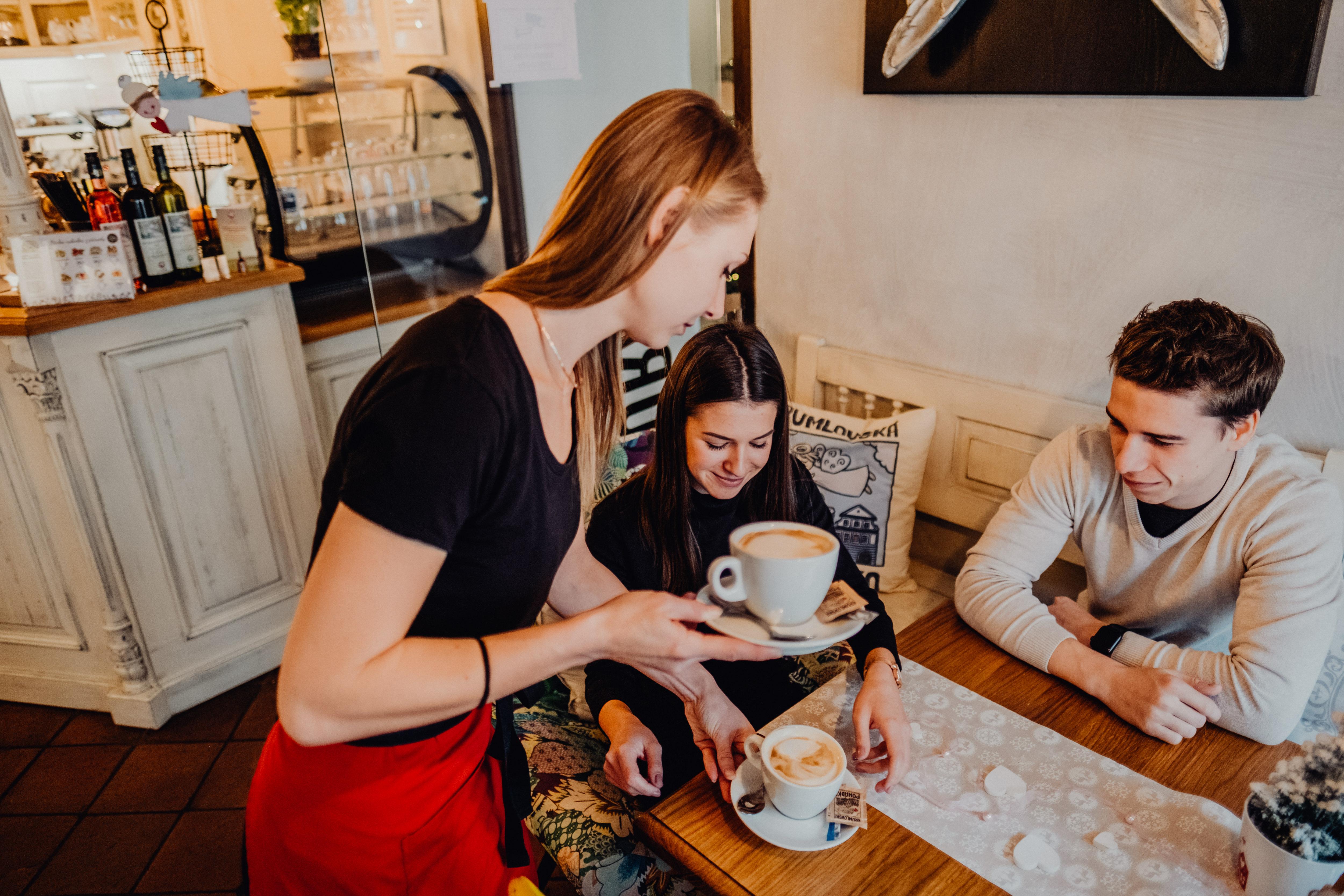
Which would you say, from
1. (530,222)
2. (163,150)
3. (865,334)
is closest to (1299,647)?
(865,334)

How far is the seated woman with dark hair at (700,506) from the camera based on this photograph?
1419 millimetres

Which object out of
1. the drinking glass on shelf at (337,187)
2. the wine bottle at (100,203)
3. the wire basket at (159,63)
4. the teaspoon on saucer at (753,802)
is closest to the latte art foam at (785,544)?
the teaspoon on saucer at (753,802)

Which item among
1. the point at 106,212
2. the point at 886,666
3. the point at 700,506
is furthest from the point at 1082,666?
the point at 106,212

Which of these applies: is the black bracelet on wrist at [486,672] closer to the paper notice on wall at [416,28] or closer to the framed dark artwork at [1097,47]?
the framed dark artwork at [1097,47]

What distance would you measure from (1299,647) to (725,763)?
834 mm

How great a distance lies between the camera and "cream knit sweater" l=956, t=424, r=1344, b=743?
120 centimetres

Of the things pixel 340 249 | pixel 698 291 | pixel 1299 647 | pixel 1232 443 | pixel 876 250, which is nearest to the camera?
pixel 698 291

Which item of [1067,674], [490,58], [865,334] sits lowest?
[1067,674]

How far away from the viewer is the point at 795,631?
88 centimetres

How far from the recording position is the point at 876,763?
1.08 metres

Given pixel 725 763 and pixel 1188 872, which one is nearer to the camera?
pixel 1188 872

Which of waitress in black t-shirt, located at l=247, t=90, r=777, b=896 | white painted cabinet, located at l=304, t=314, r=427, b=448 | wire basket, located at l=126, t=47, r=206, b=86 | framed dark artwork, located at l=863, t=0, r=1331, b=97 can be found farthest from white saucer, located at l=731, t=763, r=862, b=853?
wire basket, located at l=126, t=47, r=206, b=86

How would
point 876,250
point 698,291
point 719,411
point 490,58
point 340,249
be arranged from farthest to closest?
point 340,249
point 490,58
point 876,250
point 719,411
point 698,291

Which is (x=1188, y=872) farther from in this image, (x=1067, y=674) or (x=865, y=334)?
(x=865, y=334)
